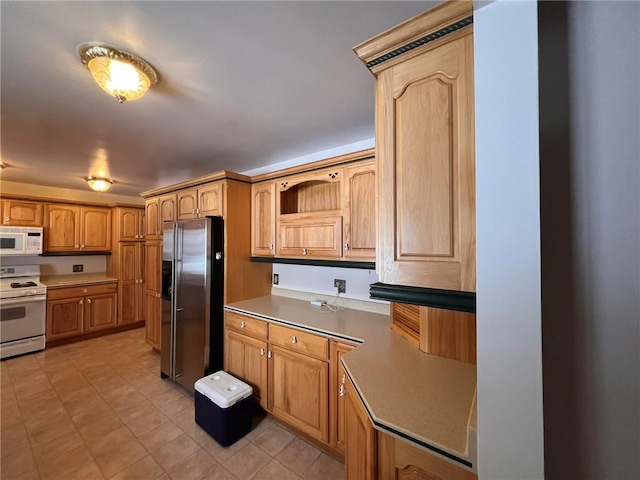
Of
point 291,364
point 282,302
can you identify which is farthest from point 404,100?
point 282,302

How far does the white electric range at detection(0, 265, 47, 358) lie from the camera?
3.16 metres

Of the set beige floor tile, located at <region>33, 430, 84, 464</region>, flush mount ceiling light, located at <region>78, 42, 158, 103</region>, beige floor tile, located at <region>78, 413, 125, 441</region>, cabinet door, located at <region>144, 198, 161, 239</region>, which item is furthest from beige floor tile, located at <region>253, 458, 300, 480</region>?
cabinet door, located at <region>144, 198, 161, 239</region>

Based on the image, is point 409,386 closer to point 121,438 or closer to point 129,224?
point 121,438

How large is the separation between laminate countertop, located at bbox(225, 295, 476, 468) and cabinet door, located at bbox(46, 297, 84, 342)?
12.9 ft

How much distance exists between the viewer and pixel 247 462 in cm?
171

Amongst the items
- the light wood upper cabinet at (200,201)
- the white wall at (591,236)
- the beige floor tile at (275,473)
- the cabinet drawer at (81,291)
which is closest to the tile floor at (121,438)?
the beige floor tile at (275,473)

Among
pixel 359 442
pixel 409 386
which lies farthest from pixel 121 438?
pixel 409 386

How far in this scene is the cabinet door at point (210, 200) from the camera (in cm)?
248

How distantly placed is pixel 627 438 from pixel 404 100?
1.18 metres

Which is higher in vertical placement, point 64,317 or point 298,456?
point 64,317

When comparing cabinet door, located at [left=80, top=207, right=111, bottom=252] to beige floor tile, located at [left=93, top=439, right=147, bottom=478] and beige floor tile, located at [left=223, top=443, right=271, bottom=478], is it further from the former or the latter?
beige floor tile, located at [left=223, top=443, right=271, bottom=478]

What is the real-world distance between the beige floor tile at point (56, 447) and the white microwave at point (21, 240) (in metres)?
2.83

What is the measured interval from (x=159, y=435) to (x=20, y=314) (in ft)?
9.87

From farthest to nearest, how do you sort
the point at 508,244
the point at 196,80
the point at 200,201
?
1. the point at 200,201
2. the point at 196,80
3. the point at 508,244
